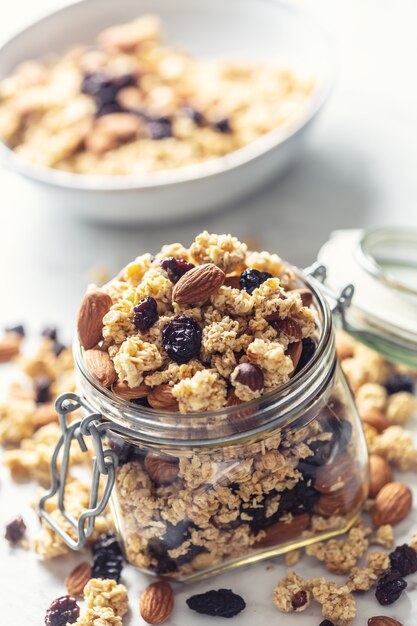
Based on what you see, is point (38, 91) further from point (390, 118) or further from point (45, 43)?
point (390, 118)

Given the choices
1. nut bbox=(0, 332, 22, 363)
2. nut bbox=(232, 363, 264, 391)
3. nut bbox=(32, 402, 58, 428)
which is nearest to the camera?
nut bbox=(232, 363, 264, 391)

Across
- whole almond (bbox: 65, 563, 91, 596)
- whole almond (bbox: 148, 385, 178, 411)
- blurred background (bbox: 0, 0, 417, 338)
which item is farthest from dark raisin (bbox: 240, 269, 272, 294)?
blurred background (bbox: 0, 0, 417, 338)

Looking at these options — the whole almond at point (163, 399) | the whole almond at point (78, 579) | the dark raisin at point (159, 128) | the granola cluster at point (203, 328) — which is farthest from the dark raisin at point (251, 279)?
the dark raisin at point (159, 128)

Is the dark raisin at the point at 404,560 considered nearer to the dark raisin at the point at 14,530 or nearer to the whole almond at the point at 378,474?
the whole almond at the point at 378,474

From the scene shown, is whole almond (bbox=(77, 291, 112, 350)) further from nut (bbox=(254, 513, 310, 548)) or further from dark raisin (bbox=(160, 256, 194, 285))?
nut (bbox=(254, 513, 310, 548))

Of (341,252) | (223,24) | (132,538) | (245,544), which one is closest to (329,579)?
(245,544)

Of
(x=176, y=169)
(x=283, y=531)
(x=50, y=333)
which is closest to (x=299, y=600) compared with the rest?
(x=283, y=531)

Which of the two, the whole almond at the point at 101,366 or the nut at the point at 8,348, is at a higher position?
the whole almond at the point at 101,366
